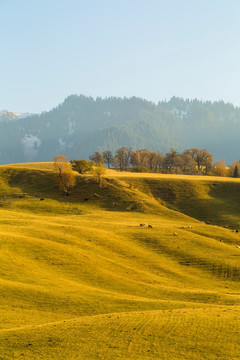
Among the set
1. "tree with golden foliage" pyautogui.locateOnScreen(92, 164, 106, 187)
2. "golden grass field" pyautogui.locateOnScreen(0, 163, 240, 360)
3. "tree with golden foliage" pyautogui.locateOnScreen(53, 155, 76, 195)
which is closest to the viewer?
"golden grass field" pyautogui.locateOnScreen(0, 163, 240, 360)

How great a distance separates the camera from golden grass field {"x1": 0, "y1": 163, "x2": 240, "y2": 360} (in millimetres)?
18578

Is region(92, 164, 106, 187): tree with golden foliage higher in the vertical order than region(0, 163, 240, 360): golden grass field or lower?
higher

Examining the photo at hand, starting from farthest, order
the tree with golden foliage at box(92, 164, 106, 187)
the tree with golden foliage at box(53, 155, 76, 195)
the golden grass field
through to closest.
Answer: the tree with golden foliage at box(92, 164, 106, 187)
the tree with golden foliage at box(53, 155, 76, 195)
the golden grass field

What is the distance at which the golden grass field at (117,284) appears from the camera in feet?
61.0

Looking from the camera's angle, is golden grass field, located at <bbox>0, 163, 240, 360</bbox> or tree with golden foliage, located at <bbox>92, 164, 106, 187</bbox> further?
tree with golden foliage, located at <bbox>92, 164, 106, 187</bbox>

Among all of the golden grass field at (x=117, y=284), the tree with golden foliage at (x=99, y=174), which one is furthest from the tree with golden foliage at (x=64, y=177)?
the golden grass field at (x=117, y=284)

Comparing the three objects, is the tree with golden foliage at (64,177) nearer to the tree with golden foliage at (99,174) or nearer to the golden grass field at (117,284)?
the tree with golden foliage at (99,174)

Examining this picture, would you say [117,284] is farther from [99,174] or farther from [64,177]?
[99,174]

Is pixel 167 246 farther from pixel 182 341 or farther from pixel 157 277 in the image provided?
pixel 182 341

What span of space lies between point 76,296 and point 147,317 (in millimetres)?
8725

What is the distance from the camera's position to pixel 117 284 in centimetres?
3534

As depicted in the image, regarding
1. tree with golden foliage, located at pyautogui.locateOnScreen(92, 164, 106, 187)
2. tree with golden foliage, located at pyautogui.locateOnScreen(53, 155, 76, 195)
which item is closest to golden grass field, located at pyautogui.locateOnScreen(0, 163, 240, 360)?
tree with golden foliage, located at pyautogui.locateOnScreen(53, 155, 76, 195)

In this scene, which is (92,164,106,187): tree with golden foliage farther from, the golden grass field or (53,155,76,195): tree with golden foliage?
the golden grass field

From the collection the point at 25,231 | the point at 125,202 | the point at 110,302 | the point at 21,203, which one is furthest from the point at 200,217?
the point at 110,302
